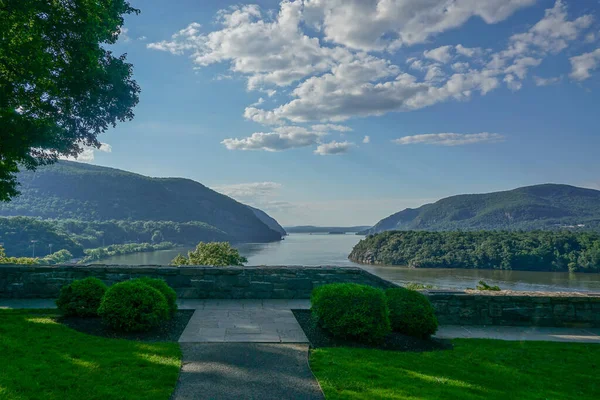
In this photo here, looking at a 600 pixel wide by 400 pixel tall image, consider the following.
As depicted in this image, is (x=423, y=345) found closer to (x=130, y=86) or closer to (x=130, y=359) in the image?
(x=130, y=359)

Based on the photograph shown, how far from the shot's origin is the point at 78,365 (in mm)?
4379

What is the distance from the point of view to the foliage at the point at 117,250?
7100 centimetres

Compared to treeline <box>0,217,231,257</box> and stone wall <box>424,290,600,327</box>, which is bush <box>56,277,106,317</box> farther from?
treeline <box>0,217,231,257</box>

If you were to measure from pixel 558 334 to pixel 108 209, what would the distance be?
4848 inches

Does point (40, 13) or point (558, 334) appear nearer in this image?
point (558, 334)

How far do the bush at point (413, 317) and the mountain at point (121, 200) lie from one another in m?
103

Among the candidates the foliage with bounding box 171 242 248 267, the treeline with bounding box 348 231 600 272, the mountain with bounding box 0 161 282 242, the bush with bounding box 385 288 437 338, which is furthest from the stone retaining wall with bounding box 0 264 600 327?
the mountain with bounding box 0 161 282 242

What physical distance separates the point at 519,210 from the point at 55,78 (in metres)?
135

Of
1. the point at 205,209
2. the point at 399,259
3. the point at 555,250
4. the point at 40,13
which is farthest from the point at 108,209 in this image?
the point at 40,13

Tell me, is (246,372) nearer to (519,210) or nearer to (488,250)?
(488,250)

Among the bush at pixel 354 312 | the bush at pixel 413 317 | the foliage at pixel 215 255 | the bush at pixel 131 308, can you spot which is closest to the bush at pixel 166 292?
the bush at pixel 131 308

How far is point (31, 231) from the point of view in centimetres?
6469

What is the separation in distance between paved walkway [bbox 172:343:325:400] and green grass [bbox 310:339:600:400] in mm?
232

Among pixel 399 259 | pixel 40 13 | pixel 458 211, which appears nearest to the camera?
pixel 40 13
